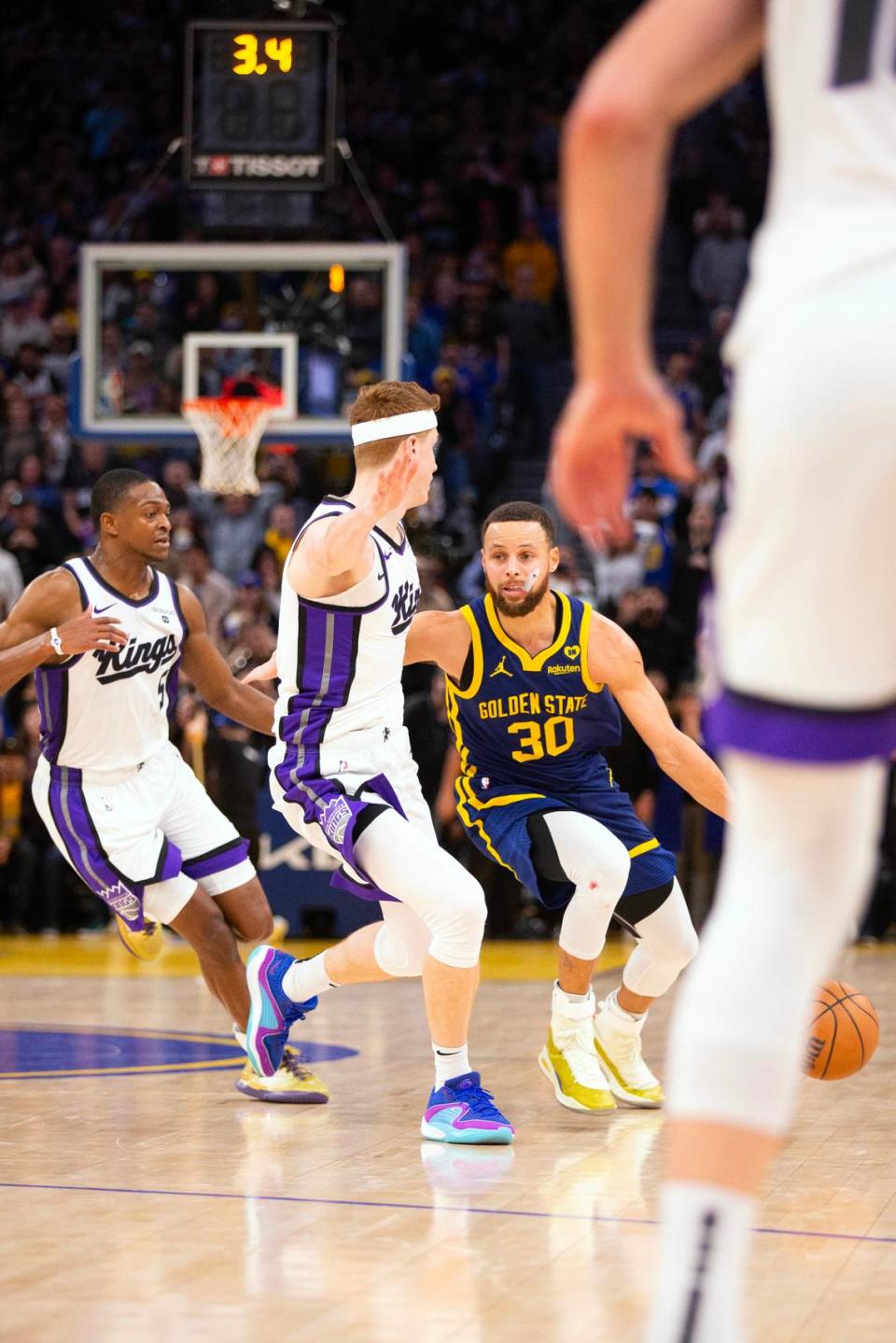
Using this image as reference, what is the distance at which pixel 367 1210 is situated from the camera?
4.31 metres

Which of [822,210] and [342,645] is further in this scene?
[342,645]

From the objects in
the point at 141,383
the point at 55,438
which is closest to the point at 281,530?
the point at 141,383

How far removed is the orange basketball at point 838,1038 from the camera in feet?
18.0

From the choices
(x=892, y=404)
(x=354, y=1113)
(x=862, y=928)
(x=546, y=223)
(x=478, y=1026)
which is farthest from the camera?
(x=546, y=223)

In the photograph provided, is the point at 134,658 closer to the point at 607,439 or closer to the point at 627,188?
the point at 607,439

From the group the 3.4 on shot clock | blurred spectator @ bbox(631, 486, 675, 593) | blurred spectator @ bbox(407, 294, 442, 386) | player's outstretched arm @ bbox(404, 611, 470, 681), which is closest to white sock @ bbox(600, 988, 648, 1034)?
player's outstretched arm @ bbox(404, 611, 470, 681)

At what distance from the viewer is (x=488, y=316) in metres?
17.0

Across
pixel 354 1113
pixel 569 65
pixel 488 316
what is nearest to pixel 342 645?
pixel 354 1113

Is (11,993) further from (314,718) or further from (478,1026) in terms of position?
(314,718)

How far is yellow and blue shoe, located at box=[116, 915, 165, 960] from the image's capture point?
21.3ft

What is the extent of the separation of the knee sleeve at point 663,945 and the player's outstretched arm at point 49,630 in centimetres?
199

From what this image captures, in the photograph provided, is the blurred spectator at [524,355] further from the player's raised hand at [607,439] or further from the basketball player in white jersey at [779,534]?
the basketball player in white jersey at [779,534]

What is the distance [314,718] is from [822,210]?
3.79 m

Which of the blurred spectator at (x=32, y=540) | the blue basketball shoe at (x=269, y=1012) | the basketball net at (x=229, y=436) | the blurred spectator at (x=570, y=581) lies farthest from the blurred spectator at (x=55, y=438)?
the blue basketball shoe at (x=269, y=1012)
